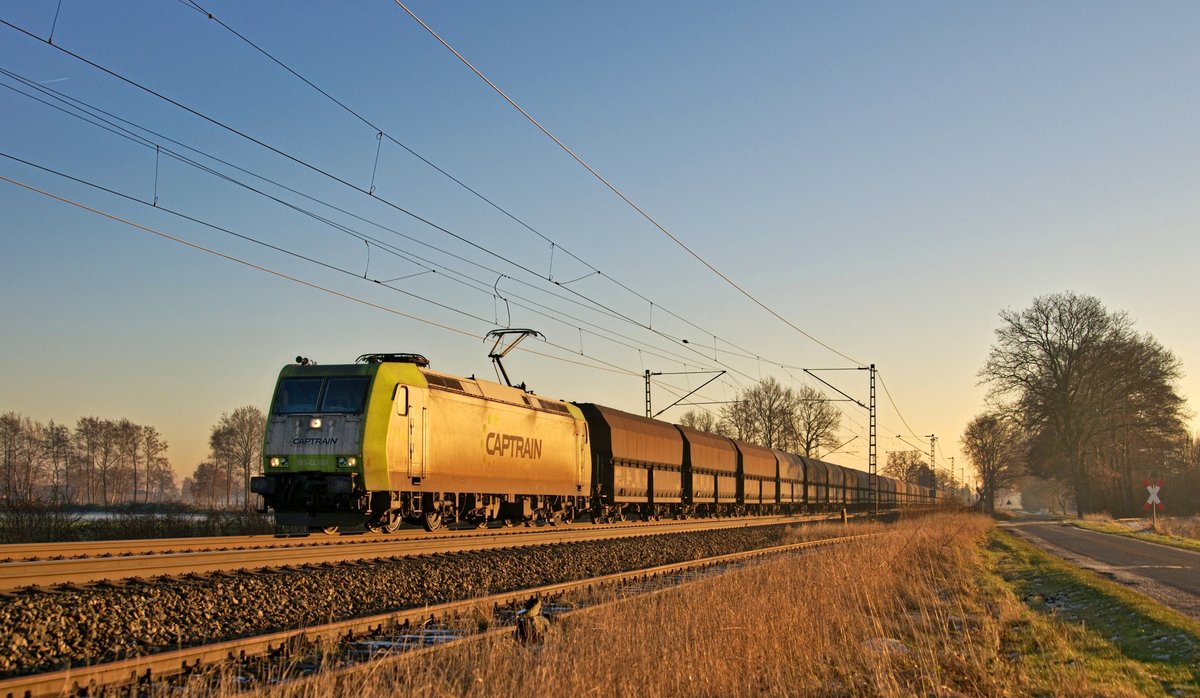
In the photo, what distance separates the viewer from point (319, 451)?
18.6m

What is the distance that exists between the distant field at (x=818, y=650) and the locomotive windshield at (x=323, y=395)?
850 centimetres

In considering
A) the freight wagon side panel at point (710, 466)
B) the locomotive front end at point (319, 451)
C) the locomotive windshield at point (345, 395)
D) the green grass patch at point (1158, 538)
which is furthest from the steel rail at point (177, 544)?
the green grass patch at point (1158, 538)

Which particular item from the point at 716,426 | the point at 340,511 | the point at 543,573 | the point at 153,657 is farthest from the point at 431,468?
the point at 716,426

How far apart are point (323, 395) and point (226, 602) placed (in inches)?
344

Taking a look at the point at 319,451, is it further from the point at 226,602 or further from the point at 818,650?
the point at 818,650

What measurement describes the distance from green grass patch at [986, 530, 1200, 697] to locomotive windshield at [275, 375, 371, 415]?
1268cm

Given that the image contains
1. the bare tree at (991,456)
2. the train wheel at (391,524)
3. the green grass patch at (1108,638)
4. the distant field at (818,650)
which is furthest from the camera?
the bare tree at (991,456)

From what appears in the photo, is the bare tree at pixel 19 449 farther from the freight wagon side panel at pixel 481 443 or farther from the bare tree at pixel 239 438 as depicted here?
the freight wagon side panel at pixel 481 443

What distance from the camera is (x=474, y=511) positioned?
914 inches

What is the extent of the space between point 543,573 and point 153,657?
9.57m

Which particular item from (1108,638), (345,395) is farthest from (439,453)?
(1108,638)

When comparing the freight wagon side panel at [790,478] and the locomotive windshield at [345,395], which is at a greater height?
the locomotive windshield at [345,395]

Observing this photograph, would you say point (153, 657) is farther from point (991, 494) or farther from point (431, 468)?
point (991, 494)

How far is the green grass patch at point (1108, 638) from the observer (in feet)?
28.7
